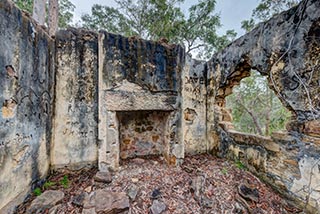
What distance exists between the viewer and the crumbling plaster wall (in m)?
2.13

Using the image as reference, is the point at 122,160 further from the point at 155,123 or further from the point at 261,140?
the point at 261,140

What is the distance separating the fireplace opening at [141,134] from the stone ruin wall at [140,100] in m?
0.03

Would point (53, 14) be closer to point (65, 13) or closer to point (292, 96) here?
A: point (65, 13)

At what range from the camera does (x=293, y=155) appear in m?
2.36

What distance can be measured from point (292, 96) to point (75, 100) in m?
3.67

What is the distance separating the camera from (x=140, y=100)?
10.0 feet

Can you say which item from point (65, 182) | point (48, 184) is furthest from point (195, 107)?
point (48, 184)

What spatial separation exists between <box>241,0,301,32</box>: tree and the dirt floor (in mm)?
4700

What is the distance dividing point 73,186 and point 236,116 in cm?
860

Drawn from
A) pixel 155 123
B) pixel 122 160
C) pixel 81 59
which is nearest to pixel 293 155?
pixel 155 123

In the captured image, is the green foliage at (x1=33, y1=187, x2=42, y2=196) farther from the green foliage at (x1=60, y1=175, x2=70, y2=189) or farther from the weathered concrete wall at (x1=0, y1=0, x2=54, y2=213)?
the green foliage at (x1=60, y1=175, x2=70, y2=189)

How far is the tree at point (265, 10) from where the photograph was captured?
4.60 metres

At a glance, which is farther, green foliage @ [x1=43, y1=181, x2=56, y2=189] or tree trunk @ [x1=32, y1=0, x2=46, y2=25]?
tree trunk @ [x1=32, y1=0, x2=46, y2=25]

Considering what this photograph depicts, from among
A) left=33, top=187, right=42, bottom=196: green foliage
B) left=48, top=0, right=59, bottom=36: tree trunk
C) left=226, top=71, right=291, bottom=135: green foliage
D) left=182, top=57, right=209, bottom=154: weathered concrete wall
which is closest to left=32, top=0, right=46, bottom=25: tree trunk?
left=48, top=0, right=59, bottom=36: tree trunk
